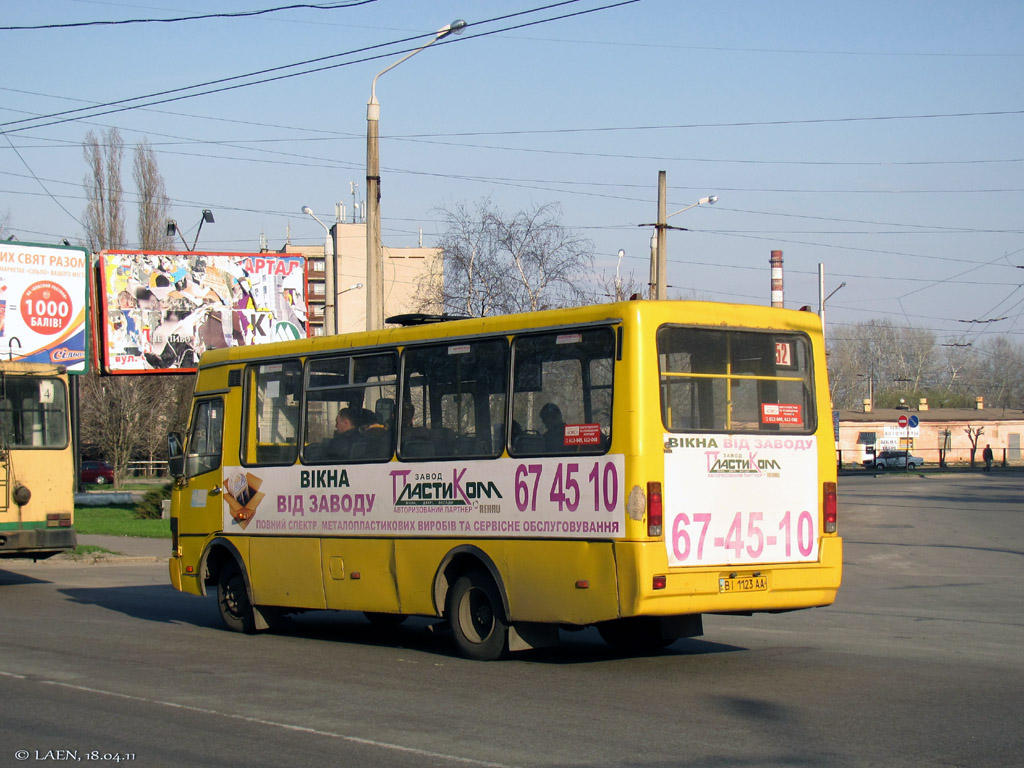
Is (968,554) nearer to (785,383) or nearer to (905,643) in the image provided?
(905,643)

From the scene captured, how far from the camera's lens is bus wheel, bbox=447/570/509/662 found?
32.8 ft

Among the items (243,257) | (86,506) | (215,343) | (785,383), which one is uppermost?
(243,257)

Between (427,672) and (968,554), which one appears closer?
(427,672)

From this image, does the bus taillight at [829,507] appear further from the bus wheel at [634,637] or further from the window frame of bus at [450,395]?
the window frame of bus at [450,395]

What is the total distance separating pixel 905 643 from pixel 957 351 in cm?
11975

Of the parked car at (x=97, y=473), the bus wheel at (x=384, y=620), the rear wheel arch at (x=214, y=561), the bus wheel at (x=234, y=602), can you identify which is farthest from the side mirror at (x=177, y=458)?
the parked car at (x=97, y=473)

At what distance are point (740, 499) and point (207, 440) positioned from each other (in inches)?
251

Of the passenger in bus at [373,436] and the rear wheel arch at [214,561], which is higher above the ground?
the passenger in bus at [373,436]

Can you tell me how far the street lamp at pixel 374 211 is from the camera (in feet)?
63.0

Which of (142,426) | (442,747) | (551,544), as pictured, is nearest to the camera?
(442,747)

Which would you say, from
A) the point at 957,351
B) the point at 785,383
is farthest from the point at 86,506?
the point at 957,351

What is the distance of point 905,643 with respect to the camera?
11203 millimetres

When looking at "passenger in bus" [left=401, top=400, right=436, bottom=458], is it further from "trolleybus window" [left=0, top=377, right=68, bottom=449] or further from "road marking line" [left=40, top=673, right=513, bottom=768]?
"trolleybus window" [left=0, top=377, right=68, bottom=449]

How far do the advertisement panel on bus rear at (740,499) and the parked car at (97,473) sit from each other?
194ft
